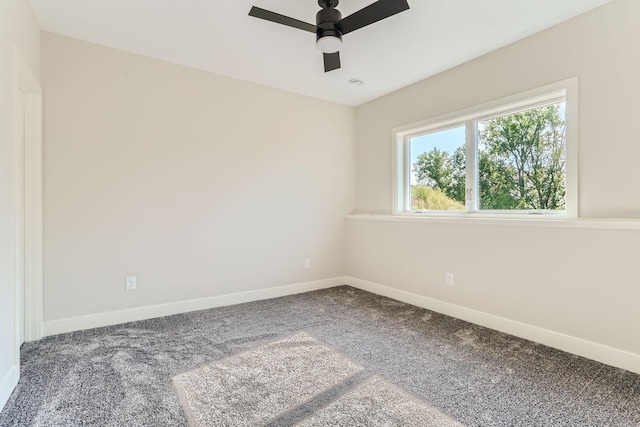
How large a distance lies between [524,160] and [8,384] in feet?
13.0

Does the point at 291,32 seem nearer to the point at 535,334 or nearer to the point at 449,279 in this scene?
the point at 449,279

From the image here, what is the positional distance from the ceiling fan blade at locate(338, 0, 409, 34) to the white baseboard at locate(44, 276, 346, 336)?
2809mm

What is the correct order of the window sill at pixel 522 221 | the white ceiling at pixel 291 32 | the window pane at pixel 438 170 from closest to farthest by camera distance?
the window sill at pixel 522 221, the white ceiling at pixel 291 32, the window pane at pixel 438 170

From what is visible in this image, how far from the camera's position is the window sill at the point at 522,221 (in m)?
2.18

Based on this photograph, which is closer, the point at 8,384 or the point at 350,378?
the point at 8,384

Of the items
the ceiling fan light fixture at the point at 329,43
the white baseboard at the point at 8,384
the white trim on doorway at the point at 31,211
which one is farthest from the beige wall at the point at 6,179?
the ceiling fan light fixture at the point at 329,43

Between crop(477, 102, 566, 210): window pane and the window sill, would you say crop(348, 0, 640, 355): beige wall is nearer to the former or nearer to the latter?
the window sill

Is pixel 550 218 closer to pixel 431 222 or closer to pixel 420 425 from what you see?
pixel 431 222

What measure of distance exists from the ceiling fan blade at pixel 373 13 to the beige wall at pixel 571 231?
1.51 m

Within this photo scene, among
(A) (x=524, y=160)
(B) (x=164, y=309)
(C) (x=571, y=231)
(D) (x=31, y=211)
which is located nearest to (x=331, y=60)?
(A) (x=524, y=160)

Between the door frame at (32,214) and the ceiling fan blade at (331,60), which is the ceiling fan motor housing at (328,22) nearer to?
the ceiling fan blade at (331,60)

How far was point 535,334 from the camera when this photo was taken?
2615 millimetres

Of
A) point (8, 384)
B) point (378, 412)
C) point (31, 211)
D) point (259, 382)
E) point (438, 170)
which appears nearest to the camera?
point (378, 412)

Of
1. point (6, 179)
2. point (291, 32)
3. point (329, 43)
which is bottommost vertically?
point (6, 179)
